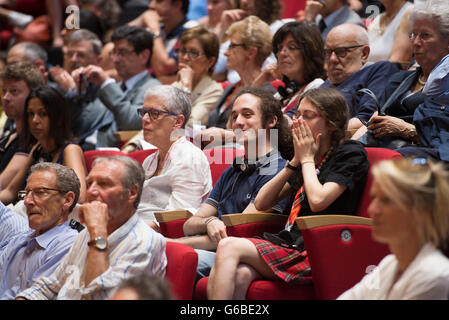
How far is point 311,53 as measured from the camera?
387cm

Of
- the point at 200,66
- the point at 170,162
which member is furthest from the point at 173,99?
the point at 200,66

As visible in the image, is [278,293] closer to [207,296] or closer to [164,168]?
[207,296]

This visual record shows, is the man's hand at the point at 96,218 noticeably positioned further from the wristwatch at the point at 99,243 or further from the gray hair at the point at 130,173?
the gray hair at the point at 130,173

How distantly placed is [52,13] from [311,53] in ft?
11.5

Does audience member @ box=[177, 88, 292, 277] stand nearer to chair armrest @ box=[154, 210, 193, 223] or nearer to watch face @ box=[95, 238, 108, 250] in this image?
chair armrest @ box=[154, 210, 193, 223]

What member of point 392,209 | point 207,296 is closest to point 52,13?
point 207,296

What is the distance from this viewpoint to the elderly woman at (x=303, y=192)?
Result: 2.53 metres

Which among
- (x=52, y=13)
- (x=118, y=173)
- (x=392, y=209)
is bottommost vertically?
(x=52, y=13)

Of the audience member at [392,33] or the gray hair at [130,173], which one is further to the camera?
the audience member at [392,33]

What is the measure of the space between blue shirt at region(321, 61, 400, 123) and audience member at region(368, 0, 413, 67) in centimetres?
39

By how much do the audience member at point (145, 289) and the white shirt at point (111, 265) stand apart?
0.44 metres

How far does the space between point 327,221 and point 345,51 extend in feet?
4.94

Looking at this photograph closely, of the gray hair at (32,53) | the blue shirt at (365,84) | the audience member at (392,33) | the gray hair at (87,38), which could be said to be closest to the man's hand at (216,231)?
the blue shirt at (365,84)

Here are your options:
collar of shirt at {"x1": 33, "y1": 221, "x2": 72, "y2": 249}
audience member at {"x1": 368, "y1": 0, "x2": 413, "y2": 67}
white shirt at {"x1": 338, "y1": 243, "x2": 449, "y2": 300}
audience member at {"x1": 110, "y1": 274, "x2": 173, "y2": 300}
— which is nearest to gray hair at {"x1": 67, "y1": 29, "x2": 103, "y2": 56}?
audience member at {"x1": 368, "y1": 0, "x2": 413, "y2": 67}
